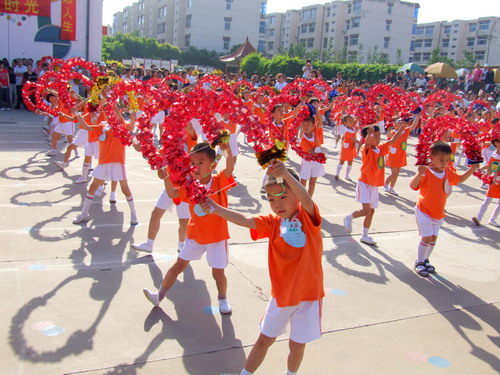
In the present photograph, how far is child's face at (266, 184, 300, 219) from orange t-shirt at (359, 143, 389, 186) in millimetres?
3801

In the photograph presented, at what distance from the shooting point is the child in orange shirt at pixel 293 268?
10.3ft

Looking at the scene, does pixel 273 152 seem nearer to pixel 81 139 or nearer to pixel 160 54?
pixel 81 139

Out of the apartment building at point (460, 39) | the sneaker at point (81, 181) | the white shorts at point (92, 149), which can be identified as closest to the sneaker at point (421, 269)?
the white shorts at point (92, 149)

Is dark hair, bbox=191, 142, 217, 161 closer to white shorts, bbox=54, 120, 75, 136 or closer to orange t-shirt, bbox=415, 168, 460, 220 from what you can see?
orange t-shirt, bbox=415, 168, 460, 220

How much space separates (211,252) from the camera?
428cm

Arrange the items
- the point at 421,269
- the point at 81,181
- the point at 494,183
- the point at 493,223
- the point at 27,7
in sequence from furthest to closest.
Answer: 1. the point at 27,7
2. the point at 81,181
3. the point at 493,223
4. the point at 494,183
5. the point at 421,269

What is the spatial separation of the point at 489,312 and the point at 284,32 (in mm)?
95409

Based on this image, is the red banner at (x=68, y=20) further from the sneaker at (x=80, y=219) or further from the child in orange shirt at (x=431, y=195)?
the child in orange shirt at (x=431, y=195)

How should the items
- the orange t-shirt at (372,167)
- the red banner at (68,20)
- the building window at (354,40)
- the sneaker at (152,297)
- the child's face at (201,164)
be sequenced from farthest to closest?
the building window at (354,40)
the red banner at (68,20)
the orange t-shirt at (372,167)
the sneaker at (152,297)
the child's face at (201,164)

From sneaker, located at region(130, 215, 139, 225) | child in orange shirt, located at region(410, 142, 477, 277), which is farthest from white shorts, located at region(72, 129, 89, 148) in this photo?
child in orange shirt, located at region(410, 142, 477, 277)

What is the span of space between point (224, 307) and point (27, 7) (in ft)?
68.3

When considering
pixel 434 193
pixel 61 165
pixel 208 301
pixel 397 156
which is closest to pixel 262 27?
pixel 397 156

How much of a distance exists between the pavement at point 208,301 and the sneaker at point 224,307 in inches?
2.6

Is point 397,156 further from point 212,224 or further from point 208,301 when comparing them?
point 212,224
